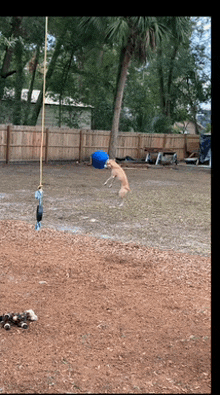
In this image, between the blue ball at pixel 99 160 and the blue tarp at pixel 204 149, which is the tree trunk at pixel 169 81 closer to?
the blue tarp at pixel 204 149

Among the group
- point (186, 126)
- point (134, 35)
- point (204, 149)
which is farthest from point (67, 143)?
point (186, 126)

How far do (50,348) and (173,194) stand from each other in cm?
886

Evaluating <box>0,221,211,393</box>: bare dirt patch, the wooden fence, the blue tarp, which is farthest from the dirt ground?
the blue tarp

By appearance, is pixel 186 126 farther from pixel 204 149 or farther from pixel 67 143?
pixel 67 143

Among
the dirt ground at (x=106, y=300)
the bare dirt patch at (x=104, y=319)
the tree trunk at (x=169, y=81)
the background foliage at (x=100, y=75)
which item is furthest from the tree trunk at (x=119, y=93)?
the bare dirt patch at (x=104, y=319)

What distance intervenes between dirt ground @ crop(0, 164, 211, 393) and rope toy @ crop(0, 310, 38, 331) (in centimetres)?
5

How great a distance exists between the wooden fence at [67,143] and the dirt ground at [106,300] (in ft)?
29.3

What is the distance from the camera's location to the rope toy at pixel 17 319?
12.5 ft

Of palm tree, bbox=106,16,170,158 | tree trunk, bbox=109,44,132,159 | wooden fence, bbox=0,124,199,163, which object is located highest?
palm tree, bbox=106,16,170,158

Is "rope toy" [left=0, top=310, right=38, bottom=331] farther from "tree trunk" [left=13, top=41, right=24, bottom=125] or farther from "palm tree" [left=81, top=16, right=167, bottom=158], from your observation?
"tree trunk" [left=13, top=41, right=24, bottom=125]

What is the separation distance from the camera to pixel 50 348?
351 cm

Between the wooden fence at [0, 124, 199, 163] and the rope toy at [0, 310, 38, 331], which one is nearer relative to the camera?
the rope toy at [0, 310, 38, 331]

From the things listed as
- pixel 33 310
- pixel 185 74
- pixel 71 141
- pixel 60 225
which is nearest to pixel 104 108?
pixel 71 141

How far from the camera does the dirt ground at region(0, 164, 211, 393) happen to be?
10.4ft
